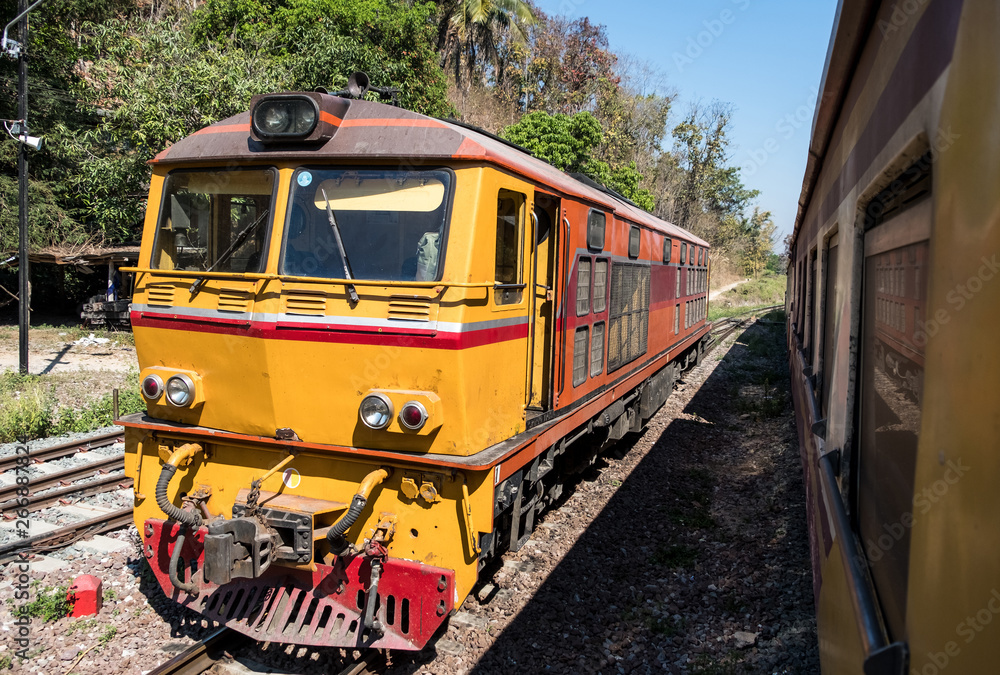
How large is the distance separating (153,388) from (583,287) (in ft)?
11.3

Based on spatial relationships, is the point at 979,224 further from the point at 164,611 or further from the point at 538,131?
the point at 538,131

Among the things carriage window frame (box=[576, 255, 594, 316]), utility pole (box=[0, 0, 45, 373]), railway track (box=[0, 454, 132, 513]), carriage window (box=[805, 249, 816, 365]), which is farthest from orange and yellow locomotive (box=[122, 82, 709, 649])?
utility pole (box=[0, 0, 45, 373])

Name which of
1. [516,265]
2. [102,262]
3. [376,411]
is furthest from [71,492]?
[102,262]

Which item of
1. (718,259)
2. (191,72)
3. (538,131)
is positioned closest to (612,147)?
(538,131)

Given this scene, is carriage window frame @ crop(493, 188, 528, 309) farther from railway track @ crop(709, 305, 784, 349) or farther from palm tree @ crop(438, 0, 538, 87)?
palm tree @ crop(438, 0, 538, 87)

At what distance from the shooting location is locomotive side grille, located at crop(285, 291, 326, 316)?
13.8ft

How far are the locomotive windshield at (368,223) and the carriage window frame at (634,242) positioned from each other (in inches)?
160

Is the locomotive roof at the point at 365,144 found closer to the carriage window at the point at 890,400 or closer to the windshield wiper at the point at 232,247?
the windshield wiper at the point at 232,247

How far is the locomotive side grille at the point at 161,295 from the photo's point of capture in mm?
4547

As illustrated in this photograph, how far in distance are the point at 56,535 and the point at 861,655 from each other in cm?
633

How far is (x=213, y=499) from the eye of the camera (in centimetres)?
464

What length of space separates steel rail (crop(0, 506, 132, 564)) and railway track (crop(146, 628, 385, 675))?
7.45 ft

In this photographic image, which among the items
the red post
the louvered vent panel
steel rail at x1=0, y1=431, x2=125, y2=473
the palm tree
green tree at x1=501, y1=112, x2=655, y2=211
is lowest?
the red post

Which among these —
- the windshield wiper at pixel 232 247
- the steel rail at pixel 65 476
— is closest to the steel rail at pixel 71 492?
the steel rail at pixel 65 476
